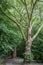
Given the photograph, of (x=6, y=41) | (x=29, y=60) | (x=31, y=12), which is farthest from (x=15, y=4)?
(x=6, y=41)

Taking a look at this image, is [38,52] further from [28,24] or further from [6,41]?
[6,41]

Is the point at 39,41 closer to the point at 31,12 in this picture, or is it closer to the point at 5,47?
the point at 31,12

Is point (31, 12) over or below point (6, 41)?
over

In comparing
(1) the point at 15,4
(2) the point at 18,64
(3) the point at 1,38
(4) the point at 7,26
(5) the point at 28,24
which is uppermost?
(1) the point at 15,4

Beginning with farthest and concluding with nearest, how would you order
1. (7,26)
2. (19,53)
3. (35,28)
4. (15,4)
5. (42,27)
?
(19,53), (35,28), (42,27), (15,4), (7,26)

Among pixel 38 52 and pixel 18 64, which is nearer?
pixel 18 64

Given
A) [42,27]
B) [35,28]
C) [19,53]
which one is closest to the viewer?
[42,27]

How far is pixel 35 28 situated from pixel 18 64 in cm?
444

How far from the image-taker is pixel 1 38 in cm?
1054

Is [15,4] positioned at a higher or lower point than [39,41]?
higher

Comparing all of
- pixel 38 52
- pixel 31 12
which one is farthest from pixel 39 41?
pixel 31 12

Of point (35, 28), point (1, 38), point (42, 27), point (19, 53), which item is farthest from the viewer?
point (19, 53)

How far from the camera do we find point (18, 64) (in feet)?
51.3

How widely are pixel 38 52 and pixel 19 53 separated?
309cm
